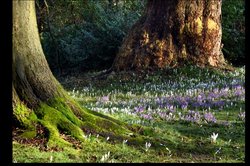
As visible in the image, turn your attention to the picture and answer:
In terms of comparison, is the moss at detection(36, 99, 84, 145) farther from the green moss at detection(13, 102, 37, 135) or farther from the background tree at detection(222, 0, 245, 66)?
the background tree at detection(222, 0, 245, 66)

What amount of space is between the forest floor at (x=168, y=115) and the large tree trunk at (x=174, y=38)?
781mm

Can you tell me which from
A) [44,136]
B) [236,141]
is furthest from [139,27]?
[44,136]

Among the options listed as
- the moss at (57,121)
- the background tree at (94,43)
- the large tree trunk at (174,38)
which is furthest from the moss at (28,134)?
the background tree at (94,43)

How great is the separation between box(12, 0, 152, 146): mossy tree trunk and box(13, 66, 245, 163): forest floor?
21 centimetres

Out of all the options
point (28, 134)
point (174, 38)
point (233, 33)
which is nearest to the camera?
point (28, 134)

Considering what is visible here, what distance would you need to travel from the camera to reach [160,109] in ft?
37.0

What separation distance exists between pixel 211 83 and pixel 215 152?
8.78m

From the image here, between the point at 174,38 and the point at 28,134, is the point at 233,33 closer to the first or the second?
the point at 174,38

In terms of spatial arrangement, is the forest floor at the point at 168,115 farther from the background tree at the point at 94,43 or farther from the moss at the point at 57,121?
the background tree at the point at 94,43

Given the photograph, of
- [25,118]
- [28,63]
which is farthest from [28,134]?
[28,63]

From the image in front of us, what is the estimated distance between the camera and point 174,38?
18.8m

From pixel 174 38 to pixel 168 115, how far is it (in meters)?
8.61
